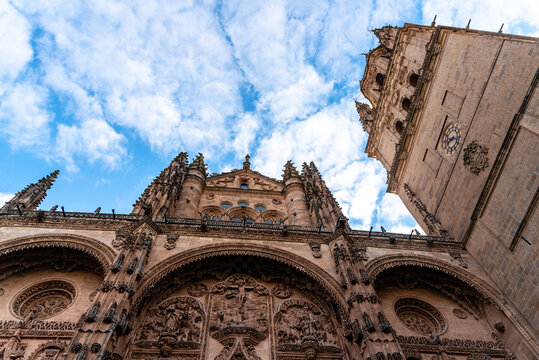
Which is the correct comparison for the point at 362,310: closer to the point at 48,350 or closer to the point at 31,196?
the point at 48,350

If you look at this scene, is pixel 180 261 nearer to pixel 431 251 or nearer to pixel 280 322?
pixel 280 322

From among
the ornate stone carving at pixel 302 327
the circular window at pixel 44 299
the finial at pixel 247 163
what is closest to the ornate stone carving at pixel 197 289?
the ornate stone carving at pixel 302 327

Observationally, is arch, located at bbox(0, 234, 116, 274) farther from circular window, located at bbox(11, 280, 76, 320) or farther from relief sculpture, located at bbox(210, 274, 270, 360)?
relief sculpture, located at bbox(210, 274, 270, 360)

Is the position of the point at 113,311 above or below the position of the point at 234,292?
below

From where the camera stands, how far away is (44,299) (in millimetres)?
13562

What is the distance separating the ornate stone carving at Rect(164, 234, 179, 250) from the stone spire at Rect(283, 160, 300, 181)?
38.6 ft

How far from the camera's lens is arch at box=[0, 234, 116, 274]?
1377cm

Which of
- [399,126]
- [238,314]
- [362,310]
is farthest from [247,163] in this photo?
[362,310]

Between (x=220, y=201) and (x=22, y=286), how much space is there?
11433 millimetres

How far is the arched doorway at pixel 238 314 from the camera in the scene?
12102mm

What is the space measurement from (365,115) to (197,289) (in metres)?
26.3

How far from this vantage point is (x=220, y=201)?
76.0ft

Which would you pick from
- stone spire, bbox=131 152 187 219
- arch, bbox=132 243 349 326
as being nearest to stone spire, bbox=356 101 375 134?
stone spire, bbox=131 152 187 219

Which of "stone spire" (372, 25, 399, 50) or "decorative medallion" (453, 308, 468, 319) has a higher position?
"stone spire" (372, 25, 399, 50)
